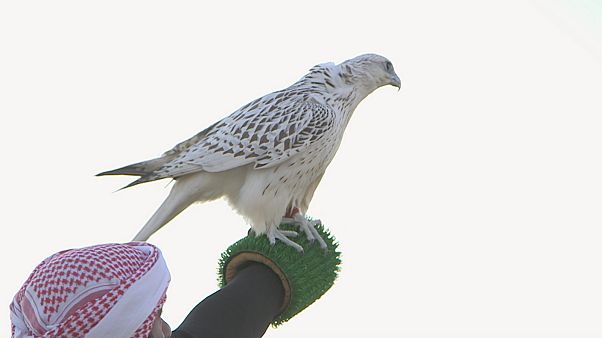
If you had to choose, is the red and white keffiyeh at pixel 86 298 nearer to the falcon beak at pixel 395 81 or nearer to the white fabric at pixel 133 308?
the white fabric at pixel 133 308

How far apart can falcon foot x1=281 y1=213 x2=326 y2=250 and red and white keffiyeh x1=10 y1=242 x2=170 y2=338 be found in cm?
152

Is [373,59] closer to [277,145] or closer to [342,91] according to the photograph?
[342,91]

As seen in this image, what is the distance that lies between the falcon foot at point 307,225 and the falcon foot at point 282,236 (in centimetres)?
7

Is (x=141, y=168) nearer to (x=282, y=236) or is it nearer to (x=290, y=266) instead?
(x=282, y=236)

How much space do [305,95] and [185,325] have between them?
1.67 metres

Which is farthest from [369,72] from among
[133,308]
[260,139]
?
[133,308]

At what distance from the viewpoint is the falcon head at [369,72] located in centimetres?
363

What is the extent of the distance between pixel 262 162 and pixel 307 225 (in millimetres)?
394

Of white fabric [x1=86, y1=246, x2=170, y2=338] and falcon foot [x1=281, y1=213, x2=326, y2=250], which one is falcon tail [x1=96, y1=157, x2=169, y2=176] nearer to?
falcon foot [x1=281, y1=213, x2=326, y2=250]

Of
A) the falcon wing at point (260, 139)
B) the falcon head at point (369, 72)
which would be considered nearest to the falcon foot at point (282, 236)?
the falcon wing at point (260, 139)

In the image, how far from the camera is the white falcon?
3188mm

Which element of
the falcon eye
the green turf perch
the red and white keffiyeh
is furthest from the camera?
the falcon eye

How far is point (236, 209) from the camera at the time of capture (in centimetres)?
332

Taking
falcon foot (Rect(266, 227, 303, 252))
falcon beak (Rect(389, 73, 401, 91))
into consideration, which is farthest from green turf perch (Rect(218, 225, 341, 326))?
falcon beak (Rect(389, 73, 401, 91))
